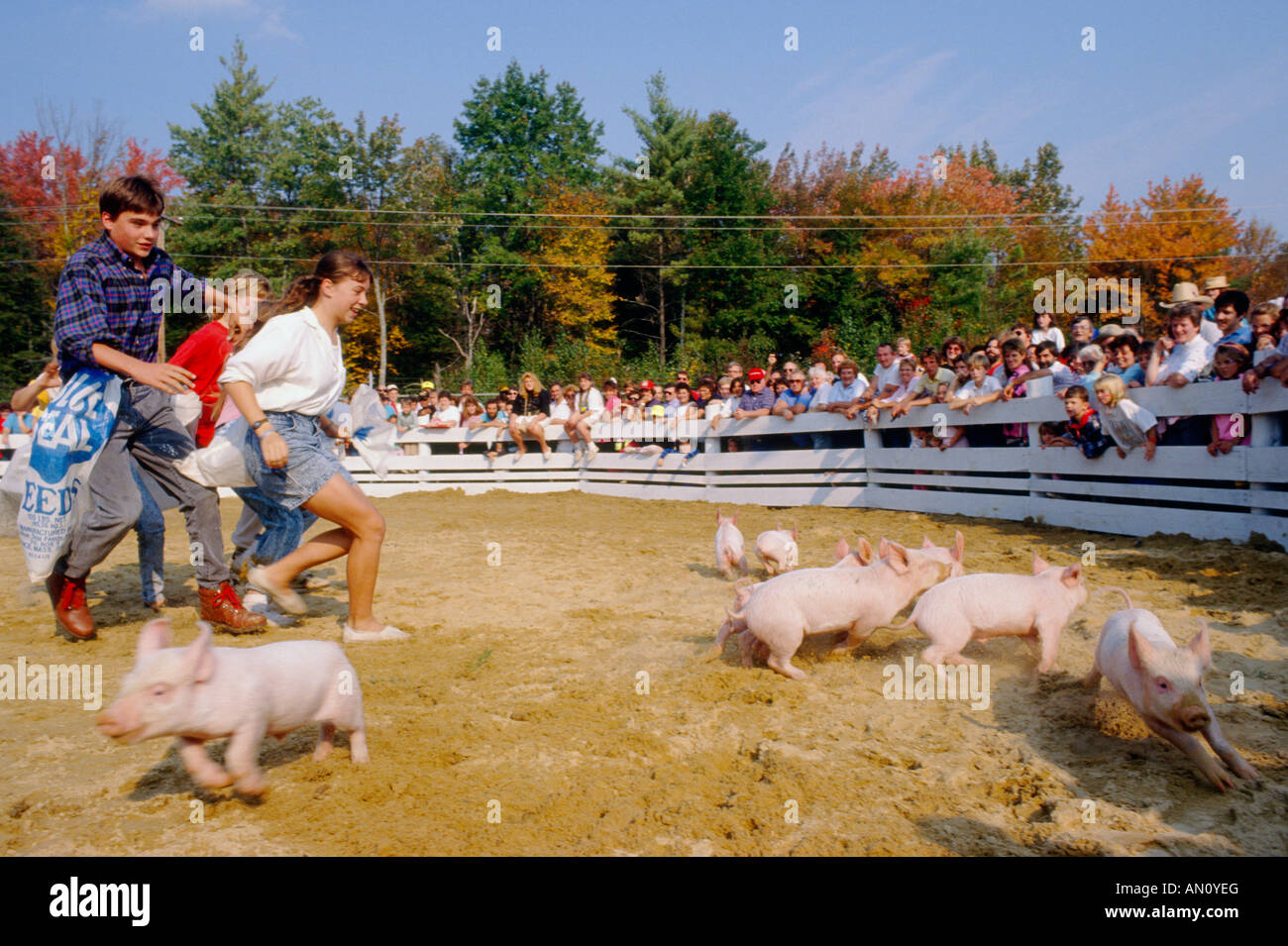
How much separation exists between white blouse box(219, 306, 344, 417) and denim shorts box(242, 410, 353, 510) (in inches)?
3.1

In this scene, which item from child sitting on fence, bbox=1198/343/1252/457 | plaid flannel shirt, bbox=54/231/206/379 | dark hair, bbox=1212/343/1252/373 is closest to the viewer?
plaid flannel shirt, bbox=54/231/206/379

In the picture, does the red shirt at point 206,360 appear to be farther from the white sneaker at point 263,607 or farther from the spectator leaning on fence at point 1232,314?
the spectator leaning on fence at point 1232,314

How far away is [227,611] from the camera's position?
5008mm

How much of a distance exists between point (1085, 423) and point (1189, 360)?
92 centimetres

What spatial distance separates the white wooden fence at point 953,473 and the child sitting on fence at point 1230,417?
7 centimetres

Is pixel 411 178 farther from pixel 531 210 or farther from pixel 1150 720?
pixel 1150 720

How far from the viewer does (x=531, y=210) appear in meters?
36.2

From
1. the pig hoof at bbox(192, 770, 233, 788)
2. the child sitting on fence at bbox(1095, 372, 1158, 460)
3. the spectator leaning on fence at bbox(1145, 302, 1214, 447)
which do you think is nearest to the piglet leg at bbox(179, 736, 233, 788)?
the pig hoof at bbox(192, 770, 233, 788)

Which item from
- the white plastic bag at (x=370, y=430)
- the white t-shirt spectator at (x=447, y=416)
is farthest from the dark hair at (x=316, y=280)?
the white t-shirt spectator at (x=447, y=416)

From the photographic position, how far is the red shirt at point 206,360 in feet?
16.9

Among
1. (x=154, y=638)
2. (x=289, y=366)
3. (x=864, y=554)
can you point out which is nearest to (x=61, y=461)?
(x=289, y=366)

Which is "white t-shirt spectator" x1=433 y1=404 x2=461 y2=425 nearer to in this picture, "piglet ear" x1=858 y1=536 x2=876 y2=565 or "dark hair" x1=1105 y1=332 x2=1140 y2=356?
"dark hair" x1=1105 y1=332 x2=1140 y2=356

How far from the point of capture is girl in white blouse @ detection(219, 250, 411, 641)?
13.2 ft
